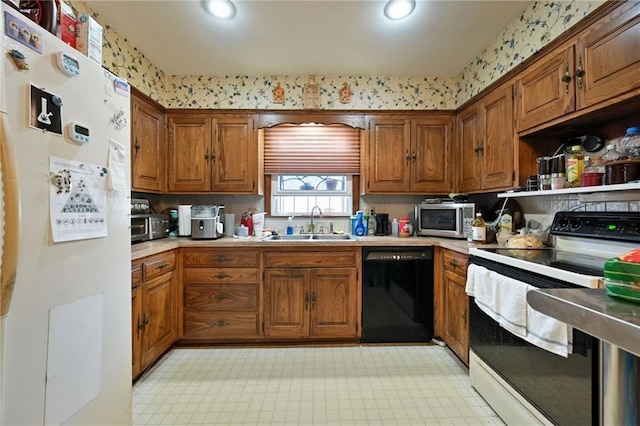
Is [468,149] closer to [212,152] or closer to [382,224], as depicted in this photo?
[382,224]

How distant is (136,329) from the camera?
5.92 feet

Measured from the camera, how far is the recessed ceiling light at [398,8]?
1774 millimetres

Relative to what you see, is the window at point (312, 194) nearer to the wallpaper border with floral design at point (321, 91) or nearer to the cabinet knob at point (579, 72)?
the wallpaper border with floral design at point (321, 91)

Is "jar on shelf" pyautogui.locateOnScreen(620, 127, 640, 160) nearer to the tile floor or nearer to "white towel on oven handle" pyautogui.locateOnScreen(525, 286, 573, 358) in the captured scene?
"white towel on oven handle" pyautogui.locateOnScreen(525, 286, 573, 358)

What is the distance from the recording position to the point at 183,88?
9.05 ft

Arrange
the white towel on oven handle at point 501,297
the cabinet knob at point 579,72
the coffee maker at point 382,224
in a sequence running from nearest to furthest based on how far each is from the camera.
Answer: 1. the white towel on oven handle at point 501,297
2. the cabinet knob at point 579,72
3. the coffee maker at point 382,224

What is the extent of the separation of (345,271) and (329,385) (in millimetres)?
852

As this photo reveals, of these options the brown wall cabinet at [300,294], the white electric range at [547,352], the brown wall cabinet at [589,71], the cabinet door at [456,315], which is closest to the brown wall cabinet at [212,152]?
the brown wall cabinet at [300,294]

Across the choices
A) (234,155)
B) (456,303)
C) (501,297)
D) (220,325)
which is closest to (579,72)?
(501,297)

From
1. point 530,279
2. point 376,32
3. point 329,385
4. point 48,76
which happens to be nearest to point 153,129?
point 48,76

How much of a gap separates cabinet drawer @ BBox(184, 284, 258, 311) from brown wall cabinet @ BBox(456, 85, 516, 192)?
2.11 metres

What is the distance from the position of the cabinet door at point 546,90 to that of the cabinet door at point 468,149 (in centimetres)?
51

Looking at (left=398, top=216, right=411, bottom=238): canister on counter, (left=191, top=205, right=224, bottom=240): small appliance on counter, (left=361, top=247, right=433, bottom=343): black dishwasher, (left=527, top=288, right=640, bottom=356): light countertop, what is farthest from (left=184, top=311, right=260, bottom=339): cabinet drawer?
(left=527, top=288, right=640, bottom=356): light countertop

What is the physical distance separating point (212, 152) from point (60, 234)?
1.89 meters
